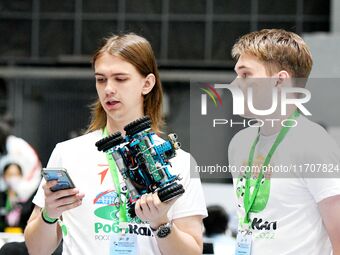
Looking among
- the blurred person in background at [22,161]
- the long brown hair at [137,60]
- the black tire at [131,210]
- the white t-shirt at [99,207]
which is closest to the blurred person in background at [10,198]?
the blurred person in background at [22,161]

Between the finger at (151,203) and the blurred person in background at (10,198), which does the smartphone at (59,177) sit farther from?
the blurred person in background at (10,198)

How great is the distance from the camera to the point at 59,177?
3.04 meters

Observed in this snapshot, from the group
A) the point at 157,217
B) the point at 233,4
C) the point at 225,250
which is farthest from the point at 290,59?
the point at 233,4

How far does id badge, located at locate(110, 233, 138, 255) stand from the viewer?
3.25 meters

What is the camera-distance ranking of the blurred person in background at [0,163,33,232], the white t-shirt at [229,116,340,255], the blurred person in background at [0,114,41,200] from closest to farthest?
the white t-shirt at [229,116,340,255] → the blurred person in background at [0,163,33,232] → the blurred person in background at [0,114,41,200]

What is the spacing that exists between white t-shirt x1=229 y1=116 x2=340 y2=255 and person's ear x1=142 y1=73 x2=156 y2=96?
1.77ft

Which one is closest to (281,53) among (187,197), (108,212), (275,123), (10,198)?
(275,123)

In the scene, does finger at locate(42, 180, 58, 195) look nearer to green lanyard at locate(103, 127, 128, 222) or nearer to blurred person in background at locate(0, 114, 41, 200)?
green lanyard at locate(103, 127, 128, 222)

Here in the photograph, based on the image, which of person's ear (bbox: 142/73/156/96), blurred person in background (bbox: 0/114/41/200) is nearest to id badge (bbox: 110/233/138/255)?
person's ear (bbox: 142/73/156/96)

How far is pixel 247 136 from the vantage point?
139 inches

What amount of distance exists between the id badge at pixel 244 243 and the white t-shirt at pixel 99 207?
18 centimetres

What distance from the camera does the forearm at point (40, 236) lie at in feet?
10.8

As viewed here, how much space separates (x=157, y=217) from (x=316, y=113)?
3.44 feet

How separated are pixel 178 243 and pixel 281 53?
0.86 meters
